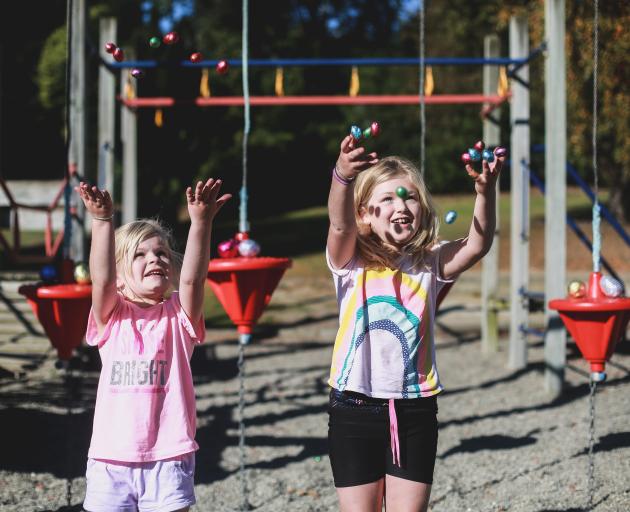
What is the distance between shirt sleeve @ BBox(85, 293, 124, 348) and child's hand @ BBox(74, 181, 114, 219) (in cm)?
30

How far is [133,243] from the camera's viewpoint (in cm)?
281

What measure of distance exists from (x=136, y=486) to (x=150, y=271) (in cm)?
68

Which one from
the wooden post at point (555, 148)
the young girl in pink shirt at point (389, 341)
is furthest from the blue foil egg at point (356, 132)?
the wooden post at point (555, 148)

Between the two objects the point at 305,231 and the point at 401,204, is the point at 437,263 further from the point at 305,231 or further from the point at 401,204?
the point at 305,231

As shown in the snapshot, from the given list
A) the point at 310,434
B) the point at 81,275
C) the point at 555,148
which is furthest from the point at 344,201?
the point at 555,148

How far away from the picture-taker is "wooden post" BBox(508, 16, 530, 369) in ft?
24.0

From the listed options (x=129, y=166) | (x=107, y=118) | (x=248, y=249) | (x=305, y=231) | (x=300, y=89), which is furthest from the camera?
(x=300, y=89)

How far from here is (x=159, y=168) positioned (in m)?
20.2

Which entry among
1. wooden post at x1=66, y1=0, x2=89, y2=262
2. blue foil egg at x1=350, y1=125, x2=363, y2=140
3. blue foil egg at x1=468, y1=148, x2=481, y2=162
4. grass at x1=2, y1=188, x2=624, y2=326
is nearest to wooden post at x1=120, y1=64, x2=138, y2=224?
wooden post at x1=66, y1=0, x2=89, y2=262

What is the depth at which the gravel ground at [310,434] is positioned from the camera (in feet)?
13.9

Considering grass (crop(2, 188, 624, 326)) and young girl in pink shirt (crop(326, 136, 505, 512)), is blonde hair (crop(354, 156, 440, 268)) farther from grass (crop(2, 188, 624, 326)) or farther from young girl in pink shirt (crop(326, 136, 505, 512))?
grass (crop(2, 188, 624, 326))

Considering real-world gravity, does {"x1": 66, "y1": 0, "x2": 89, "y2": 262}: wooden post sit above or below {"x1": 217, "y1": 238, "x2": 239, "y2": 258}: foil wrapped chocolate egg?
above

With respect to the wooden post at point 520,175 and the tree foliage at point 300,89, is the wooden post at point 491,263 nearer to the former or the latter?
the wooden post at point 520,175

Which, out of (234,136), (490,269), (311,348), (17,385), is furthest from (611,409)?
(234,136)
